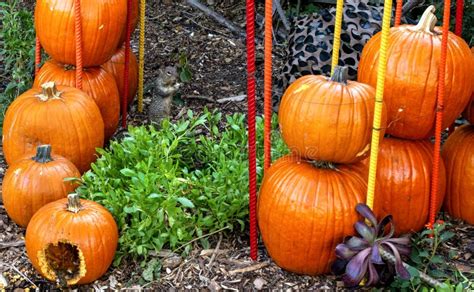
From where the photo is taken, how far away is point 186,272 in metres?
3.34

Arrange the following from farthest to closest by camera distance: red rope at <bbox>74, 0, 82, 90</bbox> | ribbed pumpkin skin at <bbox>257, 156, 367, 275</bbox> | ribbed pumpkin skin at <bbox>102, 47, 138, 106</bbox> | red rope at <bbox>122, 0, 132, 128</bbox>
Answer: ribbed pumpkin skin at <bbox>102, 47, 138, 106</bbox>, red rope at <bbox>122, 0, 132, 128</bbox>, red rope at <bbox>74, 0, 82, 90</bbox>, ribbed pumpkin skin at <bbox>257, 156, 367, 275</bbox>

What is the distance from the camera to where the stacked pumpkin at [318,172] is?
301 cm

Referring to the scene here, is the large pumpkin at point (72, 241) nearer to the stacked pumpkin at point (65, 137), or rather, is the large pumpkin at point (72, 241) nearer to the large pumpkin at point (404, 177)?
the stacked pumpkin at point (65, 137)

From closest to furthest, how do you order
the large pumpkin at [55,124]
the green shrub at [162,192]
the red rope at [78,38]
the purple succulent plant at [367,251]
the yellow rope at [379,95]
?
the yellow rope at [379,95] → the purple succulent plant at [367,251] → the green shrub at [162,192] → the large pumpkin at [55,124] → the red rope at [78,38]

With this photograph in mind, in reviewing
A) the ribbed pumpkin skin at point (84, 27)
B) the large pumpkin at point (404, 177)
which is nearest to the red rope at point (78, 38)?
the ribbed pumpkin skin at point (84, 27)

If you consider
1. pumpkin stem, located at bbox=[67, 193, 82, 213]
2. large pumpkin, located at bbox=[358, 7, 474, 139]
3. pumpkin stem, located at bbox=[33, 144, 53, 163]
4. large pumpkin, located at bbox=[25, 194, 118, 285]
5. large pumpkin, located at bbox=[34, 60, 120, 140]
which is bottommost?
large pumpkin, located at bbox=[25, 194, 118, 285]

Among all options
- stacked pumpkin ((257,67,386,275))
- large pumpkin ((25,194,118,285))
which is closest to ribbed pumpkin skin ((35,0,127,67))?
large pumpkin ((25,194,118,285))

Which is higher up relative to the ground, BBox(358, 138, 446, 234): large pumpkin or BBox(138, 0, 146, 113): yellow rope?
BBox(138, 0, 146, 113): yellow rope

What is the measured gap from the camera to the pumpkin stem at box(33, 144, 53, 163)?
357cm

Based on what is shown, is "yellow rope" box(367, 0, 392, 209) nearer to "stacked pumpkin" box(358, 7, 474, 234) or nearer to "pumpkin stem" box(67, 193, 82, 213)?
"stacked pumpkin" box(358, 7, 474, 234)

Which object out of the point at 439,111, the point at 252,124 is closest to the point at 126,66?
the point at 252,124

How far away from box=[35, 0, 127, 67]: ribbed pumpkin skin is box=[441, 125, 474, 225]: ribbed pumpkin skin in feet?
6.11

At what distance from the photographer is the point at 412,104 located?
3273 mm

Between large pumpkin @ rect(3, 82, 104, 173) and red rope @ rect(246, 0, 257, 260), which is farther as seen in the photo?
large pumpkin @ rect(3, 82, 104, 173)
